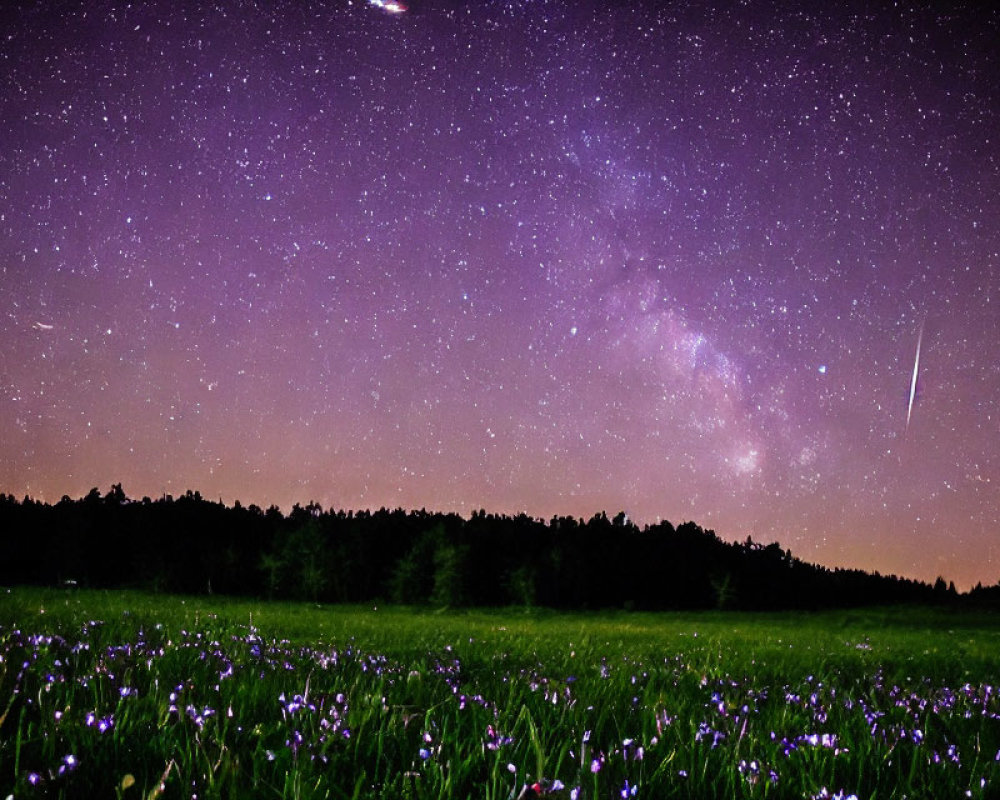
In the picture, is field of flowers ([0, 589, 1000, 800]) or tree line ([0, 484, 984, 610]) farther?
tree line ([0, 484, 984, 610])

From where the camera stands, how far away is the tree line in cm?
7519

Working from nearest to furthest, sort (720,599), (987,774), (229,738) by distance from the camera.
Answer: (229,738) < (987,774) < (720,599)

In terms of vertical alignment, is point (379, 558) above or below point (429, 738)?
below

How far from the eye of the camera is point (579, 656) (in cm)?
873

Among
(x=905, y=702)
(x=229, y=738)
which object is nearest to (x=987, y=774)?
(x=905, y=702)

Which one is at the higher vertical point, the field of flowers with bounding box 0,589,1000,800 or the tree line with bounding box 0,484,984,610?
the field of flowers with bounding box 0,589,1000,800

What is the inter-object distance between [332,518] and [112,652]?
89.4 metres

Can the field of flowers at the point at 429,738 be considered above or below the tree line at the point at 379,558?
above

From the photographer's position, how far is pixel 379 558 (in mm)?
88062

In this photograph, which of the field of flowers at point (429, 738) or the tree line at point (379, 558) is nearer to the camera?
the field of flowers at point (429, 738)

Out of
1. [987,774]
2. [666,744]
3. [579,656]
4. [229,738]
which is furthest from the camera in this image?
[579,656]

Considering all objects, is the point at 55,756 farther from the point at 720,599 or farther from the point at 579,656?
the point at 720,599

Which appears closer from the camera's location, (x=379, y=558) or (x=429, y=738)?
(x=429, y=738)

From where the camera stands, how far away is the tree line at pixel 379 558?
75.2 meters
